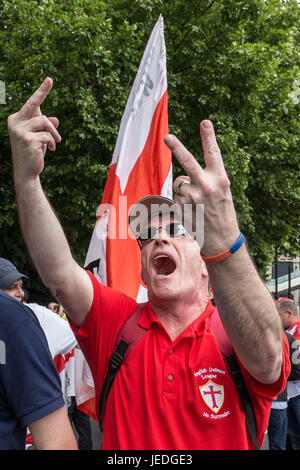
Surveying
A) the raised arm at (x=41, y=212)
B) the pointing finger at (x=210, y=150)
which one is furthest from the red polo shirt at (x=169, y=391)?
the pointing finger at (x=210, y=150)

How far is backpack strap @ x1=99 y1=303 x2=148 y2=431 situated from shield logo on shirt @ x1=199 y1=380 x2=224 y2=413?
31 cm

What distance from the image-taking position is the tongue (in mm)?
2291

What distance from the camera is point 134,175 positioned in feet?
14.6

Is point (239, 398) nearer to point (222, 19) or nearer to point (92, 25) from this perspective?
point (92, 25)

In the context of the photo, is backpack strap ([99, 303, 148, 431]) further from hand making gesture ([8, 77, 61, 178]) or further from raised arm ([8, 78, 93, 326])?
hand making gesture ([8, 77, 61, 178])

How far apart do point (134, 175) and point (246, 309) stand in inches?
121

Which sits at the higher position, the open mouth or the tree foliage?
the tree foliage

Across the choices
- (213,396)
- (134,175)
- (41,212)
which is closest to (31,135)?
(41,212)

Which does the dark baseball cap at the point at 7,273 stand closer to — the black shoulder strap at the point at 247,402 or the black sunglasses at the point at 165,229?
the black sunglasses at the point at 165,229

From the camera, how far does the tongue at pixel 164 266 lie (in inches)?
90.2

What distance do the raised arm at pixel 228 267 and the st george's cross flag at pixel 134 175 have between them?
8.03 feet

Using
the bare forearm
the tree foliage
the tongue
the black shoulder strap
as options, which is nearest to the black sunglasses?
the tongue

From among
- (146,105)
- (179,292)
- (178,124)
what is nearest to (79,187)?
(178,124)

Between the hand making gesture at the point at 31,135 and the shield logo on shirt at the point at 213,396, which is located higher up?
the hand making gesture at the point at 31,135
